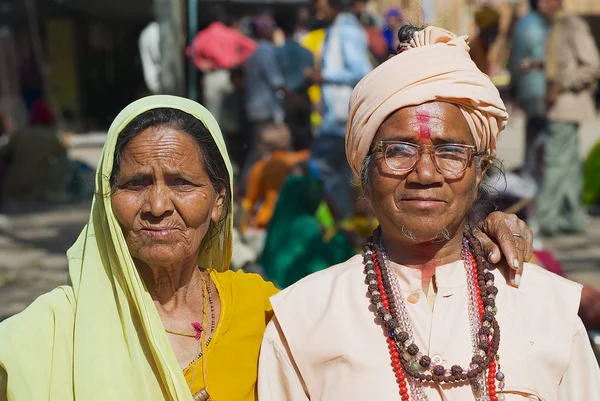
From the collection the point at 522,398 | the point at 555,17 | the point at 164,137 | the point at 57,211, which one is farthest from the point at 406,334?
the point at 57,211

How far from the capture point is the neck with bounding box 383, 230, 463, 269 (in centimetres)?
291

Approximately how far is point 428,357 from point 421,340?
0.08 m

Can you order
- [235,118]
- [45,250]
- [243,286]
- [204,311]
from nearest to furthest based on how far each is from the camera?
[204,311] → [243,286] → [45,250] → [235,118]

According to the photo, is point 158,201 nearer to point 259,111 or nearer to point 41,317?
point 41,317

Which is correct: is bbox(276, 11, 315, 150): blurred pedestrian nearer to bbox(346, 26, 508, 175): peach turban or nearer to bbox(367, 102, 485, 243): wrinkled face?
bbox(346, 26, 508, 175): peach turban

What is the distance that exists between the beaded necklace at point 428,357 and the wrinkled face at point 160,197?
0.59 m

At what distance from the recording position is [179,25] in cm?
780

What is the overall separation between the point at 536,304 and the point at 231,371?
973 mm

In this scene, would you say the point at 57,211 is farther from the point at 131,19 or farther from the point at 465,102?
the point at 465,102

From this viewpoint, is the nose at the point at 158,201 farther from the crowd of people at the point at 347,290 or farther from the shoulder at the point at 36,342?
the shoulder at the point at 36,342

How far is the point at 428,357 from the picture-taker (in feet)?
8.91

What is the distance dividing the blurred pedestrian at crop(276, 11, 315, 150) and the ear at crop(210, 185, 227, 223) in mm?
6517

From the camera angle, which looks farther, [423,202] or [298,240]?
[298,240]

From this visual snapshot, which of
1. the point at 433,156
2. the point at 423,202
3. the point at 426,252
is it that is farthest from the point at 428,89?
the point at 426,252
